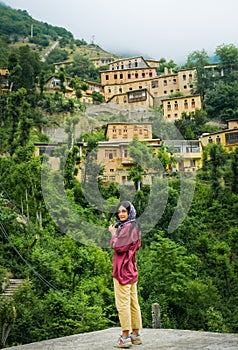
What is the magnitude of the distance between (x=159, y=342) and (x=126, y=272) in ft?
2.17

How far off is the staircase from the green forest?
23 cm

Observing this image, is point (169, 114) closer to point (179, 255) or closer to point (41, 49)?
point (179, 255)

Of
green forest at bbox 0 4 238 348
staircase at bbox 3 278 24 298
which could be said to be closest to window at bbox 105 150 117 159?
green forest at bbox 0 4 238 348

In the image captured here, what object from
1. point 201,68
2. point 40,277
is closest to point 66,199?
point 40,277

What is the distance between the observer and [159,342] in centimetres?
420

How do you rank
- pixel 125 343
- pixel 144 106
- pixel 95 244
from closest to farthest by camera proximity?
pixel 125 343 → pixel 95 244 → pixel 144 106

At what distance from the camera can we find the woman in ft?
13.5

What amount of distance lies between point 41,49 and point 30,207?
200 feet

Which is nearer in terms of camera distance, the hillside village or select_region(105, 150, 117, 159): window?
select_region(105, 150, 117, 159): window

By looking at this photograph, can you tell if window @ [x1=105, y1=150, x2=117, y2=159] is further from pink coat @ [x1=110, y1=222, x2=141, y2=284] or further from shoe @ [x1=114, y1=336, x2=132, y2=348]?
shoe @ [x1=114, y1=336, x2=132, y2=348]

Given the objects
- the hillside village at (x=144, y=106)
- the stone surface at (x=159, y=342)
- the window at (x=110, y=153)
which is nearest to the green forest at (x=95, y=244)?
the window at (x=110, y=153)

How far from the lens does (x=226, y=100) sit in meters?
41.6

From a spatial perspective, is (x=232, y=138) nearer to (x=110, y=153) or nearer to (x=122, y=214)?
(x=110, y=153)

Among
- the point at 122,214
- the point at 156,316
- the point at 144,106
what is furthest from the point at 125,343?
the point at 144,106
